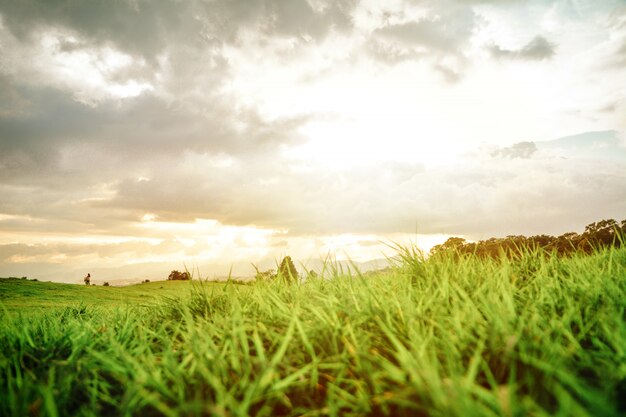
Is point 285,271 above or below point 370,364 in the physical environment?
above

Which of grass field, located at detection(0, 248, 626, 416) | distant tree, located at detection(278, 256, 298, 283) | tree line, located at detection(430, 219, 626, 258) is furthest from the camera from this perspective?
tree line, located at detection(430, 219, 626, 258)

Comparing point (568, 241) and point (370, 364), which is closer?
point (370, 364)

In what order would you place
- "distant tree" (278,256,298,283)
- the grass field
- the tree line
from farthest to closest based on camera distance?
1. the tree line
2. "distant tree" (278,256,298,283)
3. the grass field

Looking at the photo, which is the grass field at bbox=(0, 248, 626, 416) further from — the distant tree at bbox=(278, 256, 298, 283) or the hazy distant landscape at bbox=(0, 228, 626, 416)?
the distant tree at bbox=(278, 256, 298, 283)

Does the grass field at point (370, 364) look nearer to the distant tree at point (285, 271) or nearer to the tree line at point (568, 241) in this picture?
the distant tree at point (285, 271)

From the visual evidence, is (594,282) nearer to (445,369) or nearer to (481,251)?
(445,369)

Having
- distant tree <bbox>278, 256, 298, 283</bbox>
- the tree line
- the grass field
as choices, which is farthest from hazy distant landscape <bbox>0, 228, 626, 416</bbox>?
the tree line

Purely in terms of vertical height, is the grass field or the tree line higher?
the tree line

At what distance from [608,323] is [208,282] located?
443 cm

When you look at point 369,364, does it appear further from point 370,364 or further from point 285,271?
point 285,271

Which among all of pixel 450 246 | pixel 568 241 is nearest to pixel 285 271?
pixel 450 246

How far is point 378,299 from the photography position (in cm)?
308

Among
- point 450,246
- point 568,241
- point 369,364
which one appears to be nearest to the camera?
point 369,364

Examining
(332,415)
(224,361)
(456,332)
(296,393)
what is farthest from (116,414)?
(456,332)
